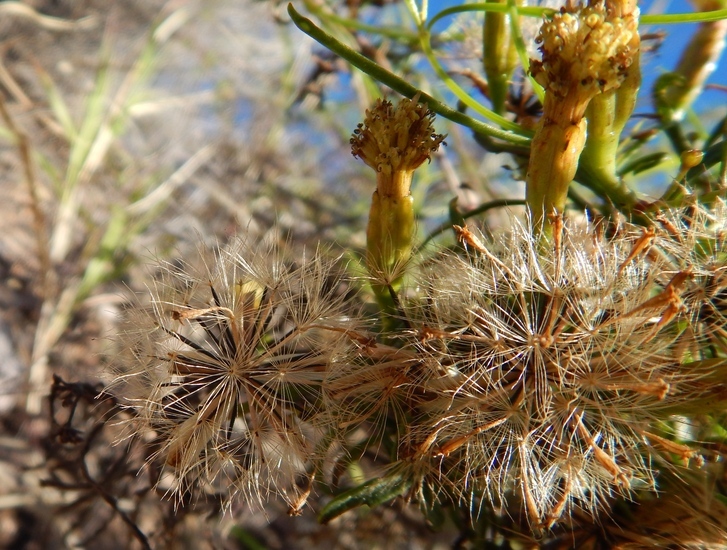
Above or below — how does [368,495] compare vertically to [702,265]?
below

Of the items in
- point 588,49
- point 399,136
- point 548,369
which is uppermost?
point 588,49

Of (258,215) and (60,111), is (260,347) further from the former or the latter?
(60,111)

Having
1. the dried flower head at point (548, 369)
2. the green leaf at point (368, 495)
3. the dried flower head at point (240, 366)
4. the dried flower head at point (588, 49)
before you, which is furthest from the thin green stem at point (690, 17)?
the green leaf at point (368, 495)

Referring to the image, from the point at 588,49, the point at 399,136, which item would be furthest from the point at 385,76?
the point at 588,49

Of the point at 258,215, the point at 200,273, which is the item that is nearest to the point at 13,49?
the point at 258,215

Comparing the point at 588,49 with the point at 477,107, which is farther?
the point at 477,107

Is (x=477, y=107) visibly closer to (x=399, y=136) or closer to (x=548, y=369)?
(x=399, y=136)

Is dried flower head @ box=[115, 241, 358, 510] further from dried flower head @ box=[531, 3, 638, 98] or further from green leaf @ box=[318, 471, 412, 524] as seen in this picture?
dried flower head @ box=[531, 3, 638, 98]
